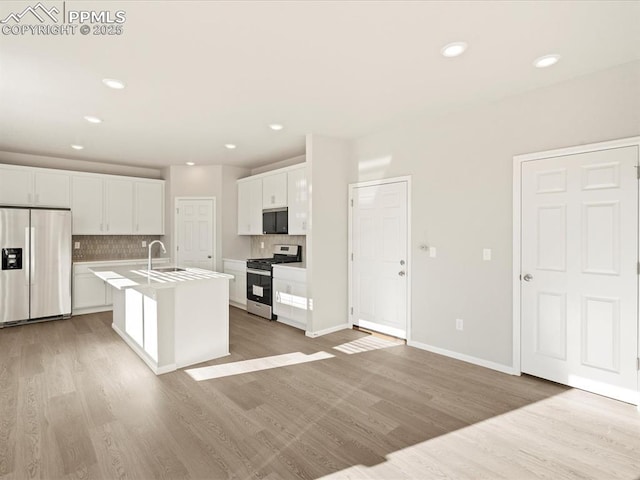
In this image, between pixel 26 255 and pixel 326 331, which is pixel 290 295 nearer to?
pixel 326 331

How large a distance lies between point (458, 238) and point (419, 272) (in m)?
0.63

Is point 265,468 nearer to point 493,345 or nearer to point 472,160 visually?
point 493,345

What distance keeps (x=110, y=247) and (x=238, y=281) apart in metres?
2.53

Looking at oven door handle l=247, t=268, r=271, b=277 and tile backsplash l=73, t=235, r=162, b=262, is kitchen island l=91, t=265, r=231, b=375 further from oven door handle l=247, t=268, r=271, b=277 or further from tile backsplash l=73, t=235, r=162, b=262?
tile backsplash l=73, t=235, r=162, b=262

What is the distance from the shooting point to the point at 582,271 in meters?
2.92

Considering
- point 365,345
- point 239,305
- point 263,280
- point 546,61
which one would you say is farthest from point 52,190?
point 546,61

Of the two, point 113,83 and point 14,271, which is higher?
point 113,83

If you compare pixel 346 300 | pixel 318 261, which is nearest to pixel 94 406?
pixel 318 261

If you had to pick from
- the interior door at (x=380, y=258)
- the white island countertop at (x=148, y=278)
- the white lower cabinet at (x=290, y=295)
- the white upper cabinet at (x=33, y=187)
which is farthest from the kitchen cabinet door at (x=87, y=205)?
the interior door at (x=380, y=258)

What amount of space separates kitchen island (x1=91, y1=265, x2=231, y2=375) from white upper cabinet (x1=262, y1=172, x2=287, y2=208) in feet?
6.60

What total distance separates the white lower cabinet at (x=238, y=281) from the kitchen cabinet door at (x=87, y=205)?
89.2 inches

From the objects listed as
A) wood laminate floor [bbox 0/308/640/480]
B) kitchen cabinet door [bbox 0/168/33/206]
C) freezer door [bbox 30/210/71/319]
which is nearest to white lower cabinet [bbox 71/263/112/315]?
freezer door [bbox 30/210/71/319]

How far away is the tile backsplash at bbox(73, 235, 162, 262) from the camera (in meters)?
6.05

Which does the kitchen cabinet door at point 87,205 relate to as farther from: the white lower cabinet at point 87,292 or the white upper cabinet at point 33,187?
the white lower cabinet at point 87,292
